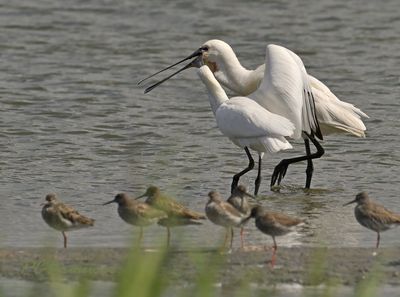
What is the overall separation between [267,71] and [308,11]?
13101 millimetres

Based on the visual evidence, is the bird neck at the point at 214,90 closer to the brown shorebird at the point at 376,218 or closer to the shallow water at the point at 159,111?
the shallow water at the point at 159,111

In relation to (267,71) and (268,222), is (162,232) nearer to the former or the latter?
(268,222)

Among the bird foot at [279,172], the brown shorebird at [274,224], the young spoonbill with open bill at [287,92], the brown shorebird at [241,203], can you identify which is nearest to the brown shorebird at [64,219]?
the brown shorebird at [241,203]

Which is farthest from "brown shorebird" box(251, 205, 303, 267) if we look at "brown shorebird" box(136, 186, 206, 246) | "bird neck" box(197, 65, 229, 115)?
"bird neck" box(197, 65, 229, 115)

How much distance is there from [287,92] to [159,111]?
4955 millimetres

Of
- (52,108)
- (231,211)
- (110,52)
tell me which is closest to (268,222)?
(231,211)

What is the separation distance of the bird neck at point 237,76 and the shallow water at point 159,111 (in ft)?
2.69

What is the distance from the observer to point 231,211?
9.05 meters

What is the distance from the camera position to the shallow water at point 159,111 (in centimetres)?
1130

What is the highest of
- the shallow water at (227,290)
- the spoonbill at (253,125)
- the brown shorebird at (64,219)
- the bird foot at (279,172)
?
the spoonbill at (253,125)

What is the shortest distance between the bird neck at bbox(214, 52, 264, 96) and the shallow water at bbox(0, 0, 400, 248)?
0.82 metres

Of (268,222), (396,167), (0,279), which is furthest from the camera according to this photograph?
(396,167)

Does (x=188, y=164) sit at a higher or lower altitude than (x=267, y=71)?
lower

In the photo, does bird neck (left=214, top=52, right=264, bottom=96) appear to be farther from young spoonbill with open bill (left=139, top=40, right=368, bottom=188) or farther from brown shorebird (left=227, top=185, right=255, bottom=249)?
brown shorebird (left=227, top=185, right=255, bottom=249)
